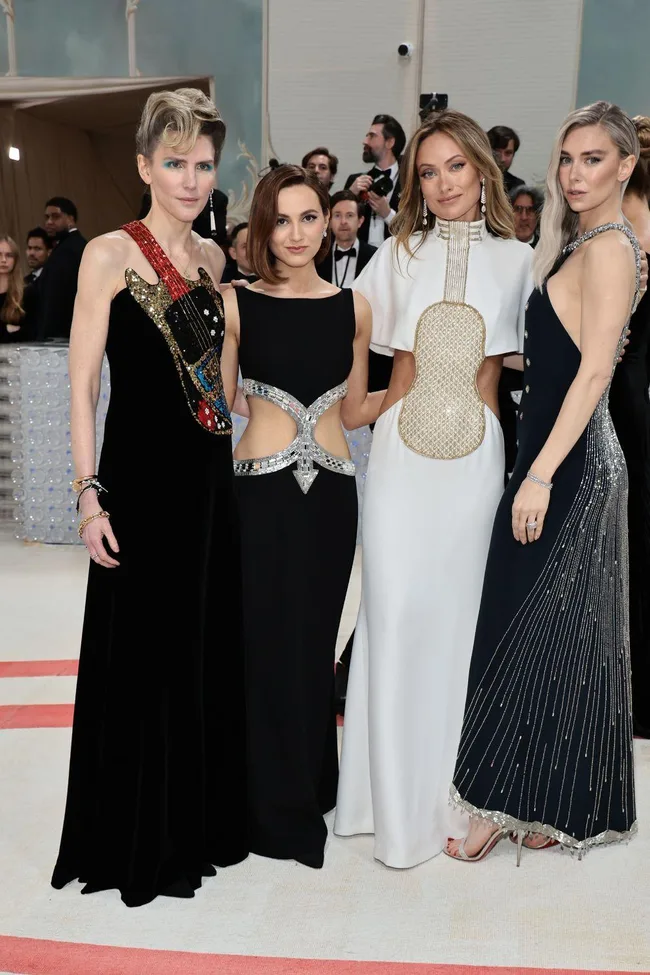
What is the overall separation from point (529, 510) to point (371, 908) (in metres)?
1.01

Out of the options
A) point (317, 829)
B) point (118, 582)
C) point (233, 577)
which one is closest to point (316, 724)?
point (317, 829)

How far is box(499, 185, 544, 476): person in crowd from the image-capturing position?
3.87 meters

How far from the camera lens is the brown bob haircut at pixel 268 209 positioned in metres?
2.24

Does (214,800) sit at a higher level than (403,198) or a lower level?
lower

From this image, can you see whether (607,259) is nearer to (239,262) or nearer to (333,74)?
(239,262)

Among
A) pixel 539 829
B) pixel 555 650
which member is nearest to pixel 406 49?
pixel 555 650

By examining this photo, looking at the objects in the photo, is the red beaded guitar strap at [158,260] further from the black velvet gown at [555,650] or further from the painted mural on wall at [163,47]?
the painted mural on wall at [163,47]

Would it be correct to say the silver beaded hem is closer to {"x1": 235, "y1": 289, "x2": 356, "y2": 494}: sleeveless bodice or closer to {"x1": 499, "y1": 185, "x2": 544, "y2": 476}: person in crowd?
{"x1": 235, "y1": 289, "x2": 356, "y2": 494}: sleeveless bodice

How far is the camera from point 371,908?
7.35 feet

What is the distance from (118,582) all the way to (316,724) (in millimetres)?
683

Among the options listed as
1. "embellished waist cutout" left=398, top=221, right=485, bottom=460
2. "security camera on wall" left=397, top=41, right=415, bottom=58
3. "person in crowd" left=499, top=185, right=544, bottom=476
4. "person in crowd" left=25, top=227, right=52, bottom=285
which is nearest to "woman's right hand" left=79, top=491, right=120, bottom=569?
"embellished waist cutout" left=398, top=221, right=485, bottom=460

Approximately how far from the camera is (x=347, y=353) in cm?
239

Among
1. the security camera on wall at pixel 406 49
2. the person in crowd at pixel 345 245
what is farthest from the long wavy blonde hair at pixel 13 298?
the security camera on wall at pixel 406 49

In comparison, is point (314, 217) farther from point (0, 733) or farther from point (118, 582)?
point (0, 733)
